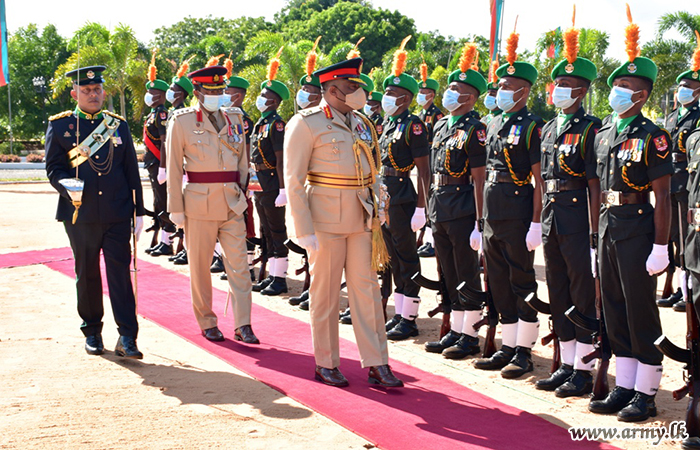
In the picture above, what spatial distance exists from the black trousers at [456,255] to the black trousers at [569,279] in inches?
37.6

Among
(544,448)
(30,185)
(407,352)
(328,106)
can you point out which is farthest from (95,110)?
(30,185)

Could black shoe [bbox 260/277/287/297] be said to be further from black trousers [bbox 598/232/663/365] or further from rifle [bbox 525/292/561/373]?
black trousers [bbox 598/232/663/365]

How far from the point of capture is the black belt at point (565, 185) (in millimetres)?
5422

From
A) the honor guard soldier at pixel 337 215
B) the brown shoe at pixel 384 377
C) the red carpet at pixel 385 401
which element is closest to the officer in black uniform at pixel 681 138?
the red carpet at pixel 385 401

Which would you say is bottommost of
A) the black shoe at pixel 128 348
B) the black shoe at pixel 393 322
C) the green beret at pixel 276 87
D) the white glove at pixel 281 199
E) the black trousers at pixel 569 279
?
the black shoe at pixel 393 322

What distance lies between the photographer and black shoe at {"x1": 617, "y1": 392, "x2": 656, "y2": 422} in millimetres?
4883

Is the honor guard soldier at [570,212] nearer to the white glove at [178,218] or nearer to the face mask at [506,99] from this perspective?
the face mask at [506,99]

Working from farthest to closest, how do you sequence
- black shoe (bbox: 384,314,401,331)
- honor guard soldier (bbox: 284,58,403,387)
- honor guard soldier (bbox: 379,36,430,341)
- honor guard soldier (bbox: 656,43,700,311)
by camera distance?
honor guard soldier (bbox: 656,43,700,311), black shoe (bbox: 384,314,401,331), honor guard soldier (bbox: 379,36,430,341), honor guard soldier (bbox: 284,58,403,387)

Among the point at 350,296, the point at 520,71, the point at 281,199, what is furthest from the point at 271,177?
the point at 520,71

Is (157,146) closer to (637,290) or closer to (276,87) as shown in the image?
(276,87)

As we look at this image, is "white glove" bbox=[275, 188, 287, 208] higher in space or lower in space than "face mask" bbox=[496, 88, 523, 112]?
lower

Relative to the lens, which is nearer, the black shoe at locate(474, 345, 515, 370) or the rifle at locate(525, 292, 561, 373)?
the rifle at locate(525, 292, 561, 373)

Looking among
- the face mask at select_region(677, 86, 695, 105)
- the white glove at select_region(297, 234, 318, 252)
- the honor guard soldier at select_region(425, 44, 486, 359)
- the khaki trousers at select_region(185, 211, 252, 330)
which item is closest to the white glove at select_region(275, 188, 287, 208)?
the khaki trousers at select_region(185, 211, 252, 330)

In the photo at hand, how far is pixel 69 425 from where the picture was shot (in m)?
4.73
